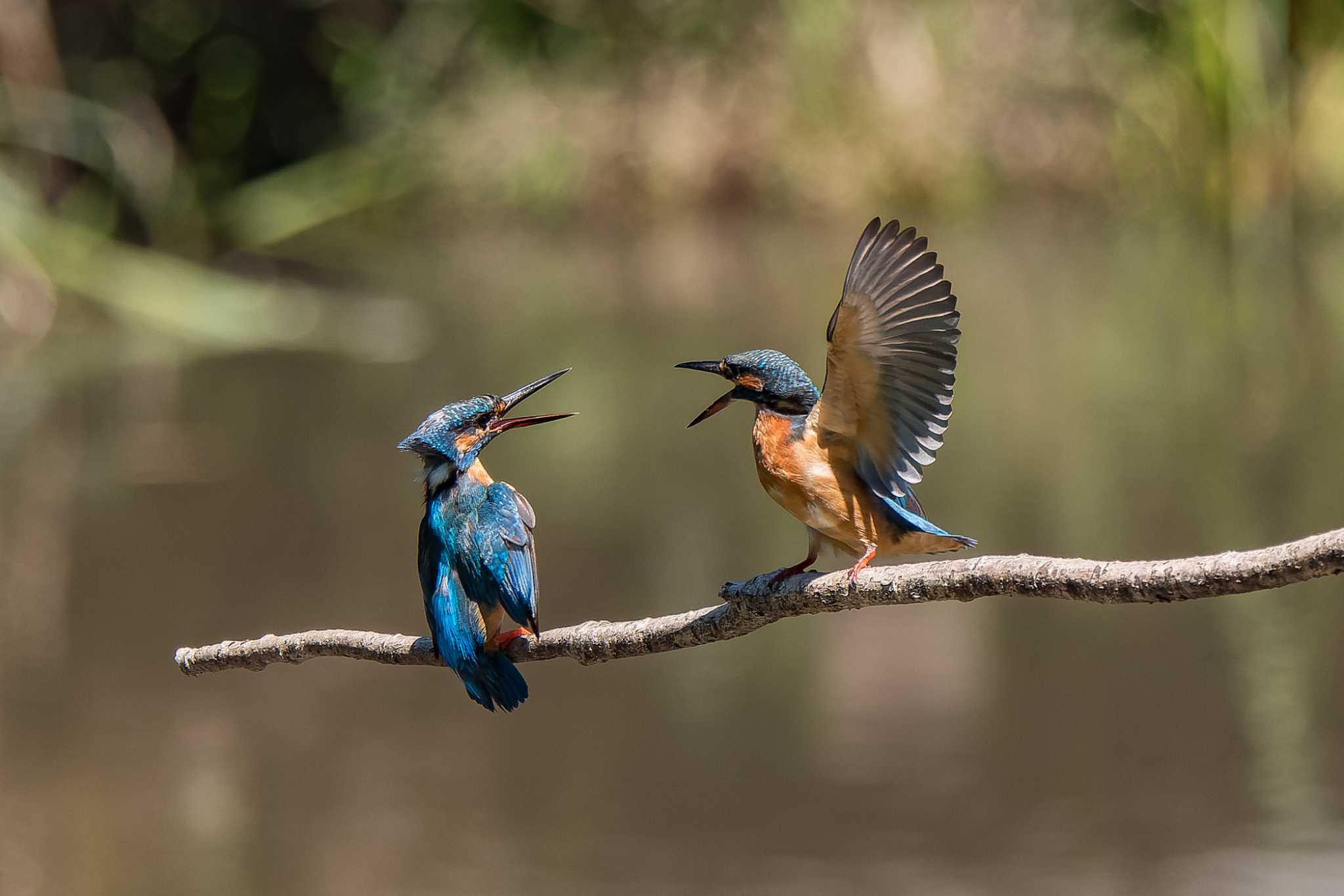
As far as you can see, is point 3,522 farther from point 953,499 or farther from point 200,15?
point 200,15

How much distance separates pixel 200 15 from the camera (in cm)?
1149

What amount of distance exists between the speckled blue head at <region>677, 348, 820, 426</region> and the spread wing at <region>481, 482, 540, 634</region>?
27cm

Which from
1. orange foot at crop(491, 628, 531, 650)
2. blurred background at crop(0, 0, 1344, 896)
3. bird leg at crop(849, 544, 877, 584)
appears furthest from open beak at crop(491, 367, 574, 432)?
blurred background at crop(0, 0, 1344, 896)

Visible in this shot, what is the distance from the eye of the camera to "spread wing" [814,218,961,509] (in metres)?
1.68

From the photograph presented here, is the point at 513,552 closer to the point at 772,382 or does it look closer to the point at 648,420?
the point at 772,382

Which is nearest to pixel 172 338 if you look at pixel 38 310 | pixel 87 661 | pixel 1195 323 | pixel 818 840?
pixel 38 310

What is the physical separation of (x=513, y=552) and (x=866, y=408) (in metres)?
0.43

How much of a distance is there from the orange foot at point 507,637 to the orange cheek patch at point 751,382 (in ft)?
1.24

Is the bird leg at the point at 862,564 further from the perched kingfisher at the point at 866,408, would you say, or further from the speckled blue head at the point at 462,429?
the speckled blue head at the point at 462,429

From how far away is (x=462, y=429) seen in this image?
1920 mm

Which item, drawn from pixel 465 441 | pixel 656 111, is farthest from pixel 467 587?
pixel 656 111

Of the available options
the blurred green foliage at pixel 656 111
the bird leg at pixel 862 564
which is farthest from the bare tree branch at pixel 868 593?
the blurred green foliage at pixel 656 111

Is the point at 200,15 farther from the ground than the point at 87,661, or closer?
farther from the ground

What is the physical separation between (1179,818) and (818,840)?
0.91 metres
